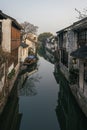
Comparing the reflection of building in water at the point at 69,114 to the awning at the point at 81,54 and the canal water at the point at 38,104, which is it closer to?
the canal water at the point at 38,104

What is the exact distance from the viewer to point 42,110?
60.2 feet

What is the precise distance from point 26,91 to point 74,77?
5.29 meters

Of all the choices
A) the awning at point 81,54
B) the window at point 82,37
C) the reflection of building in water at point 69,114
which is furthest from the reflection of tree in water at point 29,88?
the awning at point 81,54

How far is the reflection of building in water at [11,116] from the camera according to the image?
14.9m

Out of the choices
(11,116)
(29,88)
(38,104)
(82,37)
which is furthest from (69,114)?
(29,88)

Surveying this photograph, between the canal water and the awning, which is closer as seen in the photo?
the canal water

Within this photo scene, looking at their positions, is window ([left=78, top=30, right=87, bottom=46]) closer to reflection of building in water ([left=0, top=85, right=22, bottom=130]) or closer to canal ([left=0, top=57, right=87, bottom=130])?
canal ([left=0, top=57, right=87, bottom=130])

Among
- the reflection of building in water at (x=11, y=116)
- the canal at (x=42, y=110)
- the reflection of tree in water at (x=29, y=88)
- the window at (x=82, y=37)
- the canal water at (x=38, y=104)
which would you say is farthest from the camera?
the reflection of tree in water at (x=29, y=88)

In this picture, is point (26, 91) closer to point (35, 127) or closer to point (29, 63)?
point (35, 127)

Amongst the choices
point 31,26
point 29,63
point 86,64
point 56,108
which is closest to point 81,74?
point 86,64

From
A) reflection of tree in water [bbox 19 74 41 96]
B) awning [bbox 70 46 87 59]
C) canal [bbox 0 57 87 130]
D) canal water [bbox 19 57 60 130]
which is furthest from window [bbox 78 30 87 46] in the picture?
reflection of tree in water [bbox 19 74 41 96]

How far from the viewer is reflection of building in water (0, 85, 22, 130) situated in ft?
48.8

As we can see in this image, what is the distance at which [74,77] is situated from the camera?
2352 cm

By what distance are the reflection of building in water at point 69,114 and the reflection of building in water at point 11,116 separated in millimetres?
2901
